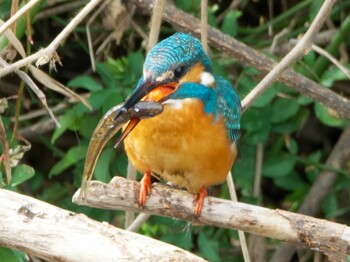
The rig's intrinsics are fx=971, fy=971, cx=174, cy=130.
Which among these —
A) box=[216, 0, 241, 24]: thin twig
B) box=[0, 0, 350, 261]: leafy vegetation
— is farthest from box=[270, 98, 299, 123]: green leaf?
box=[216, 0, 241, 24]: thin twig

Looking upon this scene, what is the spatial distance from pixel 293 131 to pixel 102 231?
2.14 m

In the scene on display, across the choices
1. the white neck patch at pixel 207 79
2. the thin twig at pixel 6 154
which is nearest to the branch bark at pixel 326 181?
the white neck patch at pixel 207 79

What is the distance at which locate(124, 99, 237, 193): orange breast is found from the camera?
3.10 metres

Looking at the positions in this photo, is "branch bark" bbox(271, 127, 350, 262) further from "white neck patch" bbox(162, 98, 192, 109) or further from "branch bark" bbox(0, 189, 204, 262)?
"branch bark" bbox(0, 189, 204, 262)

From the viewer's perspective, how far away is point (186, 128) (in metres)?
3.11

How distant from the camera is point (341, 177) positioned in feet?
15.1

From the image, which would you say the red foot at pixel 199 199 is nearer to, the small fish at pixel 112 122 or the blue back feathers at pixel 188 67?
the blue back feathers at pixel 188 67

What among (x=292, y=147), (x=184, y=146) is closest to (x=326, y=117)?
(x=292, y=147)

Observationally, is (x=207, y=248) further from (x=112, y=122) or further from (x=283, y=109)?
(x=112, y=122)

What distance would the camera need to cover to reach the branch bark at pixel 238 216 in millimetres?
2709

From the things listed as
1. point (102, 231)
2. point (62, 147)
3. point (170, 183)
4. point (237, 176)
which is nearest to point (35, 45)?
point (62, 147)

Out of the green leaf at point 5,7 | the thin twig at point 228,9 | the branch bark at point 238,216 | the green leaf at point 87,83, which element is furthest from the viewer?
the thin twig at point 228,9

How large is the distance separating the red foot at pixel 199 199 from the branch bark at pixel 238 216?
0.02m

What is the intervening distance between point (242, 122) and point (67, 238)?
1883 mm
